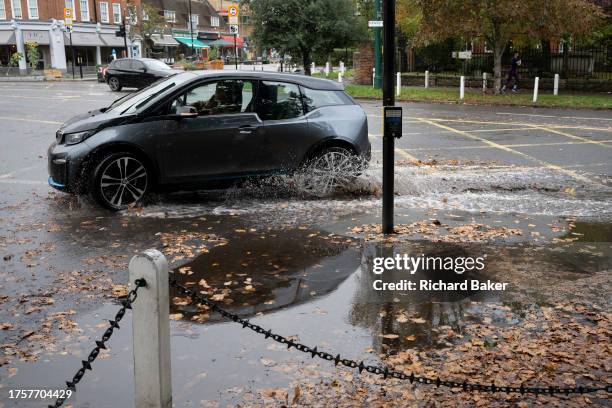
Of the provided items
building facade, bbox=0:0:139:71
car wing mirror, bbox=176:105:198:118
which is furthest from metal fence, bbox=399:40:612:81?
building facade, bbox=0:0:139:71

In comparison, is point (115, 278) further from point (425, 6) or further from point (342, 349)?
point (425, 6)

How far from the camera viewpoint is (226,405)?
388 cm

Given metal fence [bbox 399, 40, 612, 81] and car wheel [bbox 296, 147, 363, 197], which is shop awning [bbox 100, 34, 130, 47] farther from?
car wheel [bbox 296, 147, 363, 197]

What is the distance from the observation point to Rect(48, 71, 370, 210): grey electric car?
27.3 feet

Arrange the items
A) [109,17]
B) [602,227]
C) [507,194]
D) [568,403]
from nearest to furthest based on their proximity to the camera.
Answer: [568,403]
[602,227]
[507,194]
[109,17]

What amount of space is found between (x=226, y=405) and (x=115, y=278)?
8.45 ft

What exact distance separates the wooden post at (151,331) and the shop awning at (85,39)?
2423 inches

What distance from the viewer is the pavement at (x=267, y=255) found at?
444cm

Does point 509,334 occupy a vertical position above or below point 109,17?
below

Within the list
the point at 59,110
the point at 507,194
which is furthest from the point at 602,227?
the point at 59,110

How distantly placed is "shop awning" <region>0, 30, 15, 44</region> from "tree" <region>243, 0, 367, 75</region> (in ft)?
108

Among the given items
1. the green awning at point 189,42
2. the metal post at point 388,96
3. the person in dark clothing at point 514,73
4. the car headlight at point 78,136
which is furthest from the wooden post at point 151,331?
the green awning at point 189,42

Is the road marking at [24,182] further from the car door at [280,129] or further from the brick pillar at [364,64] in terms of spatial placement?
the brick pillar at [364,64]

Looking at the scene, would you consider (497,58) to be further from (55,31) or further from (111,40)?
(111,40)
